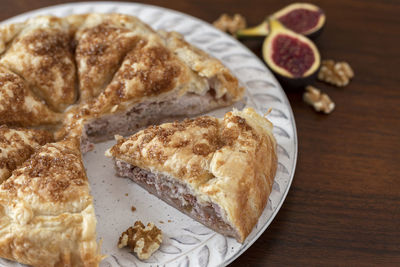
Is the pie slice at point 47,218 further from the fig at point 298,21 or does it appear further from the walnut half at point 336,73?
the walnut half at point 336,73

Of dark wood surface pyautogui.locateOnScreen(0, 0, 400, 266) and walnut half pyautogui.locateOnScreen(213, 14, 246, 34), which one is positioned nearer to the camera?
dark wood surface pyautogui.locateOnScreen(0, 0, 400, 266)

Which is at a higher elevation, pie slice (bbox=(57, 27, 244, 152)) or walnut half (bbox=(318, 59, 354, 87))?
pie slice (bbox=(57, 27, 244, 152))

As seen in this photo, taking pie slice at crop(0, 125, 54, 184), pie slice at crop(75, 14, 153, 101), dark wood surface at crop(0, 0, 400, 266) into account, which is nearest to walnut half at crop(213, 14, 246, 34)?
dark wood surface at crop(0, 0, 400, 266)

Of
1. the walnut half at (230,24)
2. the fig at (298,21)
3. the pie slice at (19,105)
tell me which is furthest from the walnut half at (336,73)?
the pie slice at (19,105)

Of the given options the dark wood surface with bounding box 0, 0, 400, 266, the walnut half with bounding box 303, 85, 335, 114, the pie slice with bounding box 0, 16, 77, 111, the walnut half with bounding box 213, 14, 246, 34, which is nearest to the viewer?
the dark wood surface with bounding box 0, 0, 400, 266

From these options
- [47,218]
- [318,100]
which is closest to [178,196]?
[47,218]

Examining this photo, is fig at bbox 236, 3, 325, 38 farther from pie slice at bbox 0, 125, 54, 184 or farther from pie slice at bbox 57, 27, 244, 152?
pie slice at bbox 0, 125, 54, 184

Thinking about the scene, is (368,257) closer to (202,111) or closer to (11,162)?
(202,111)

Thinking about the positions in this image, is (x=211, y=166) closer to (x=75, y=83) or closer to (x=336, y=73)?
(x=75, y=83)
